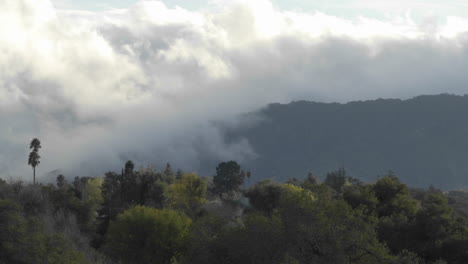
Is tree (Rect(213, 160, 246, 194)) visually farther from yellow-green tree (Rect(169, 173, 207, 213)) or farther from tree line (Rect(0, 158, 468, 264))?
tree line (Rect(0, 158, 468, 264))

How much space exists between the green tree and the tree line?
0.11 m

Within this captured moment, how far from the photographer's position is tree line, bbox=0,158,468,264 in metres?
35.3

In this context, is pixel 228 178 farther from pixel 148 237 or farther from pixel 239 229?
pixel 239 229

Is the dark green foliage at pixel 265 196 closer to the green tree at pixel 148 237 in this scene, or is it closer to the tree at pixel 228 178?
the green tree at pixel 148 237

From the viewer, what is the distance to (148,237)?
66562 millimetres

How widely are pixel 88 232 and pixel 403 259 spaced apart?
6618cm

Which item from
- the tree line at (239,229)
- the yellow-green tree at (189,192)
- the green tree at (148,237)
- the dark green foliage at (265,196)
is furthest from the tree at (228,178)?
the green tree at (148,237)

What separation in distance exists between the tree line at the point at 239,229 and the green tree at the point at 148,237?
0.11 m

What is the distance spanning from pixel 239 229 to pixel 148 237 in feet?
88.5

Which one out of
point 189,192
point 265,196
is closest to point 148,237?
point 265,196

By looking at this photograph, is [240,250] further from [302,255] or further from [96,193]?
[96,193]

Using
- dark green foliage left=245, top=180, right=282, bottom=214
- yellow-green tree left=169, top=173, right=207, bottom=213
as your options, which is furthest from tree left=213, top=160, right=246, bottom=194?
dark green foliage left=245, top=180, right=282, bottom=214

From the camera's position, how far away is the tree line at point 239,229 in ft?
116

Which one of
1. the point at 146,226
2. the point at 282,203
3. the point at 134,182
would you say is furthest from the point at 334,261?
the point at 134,182
